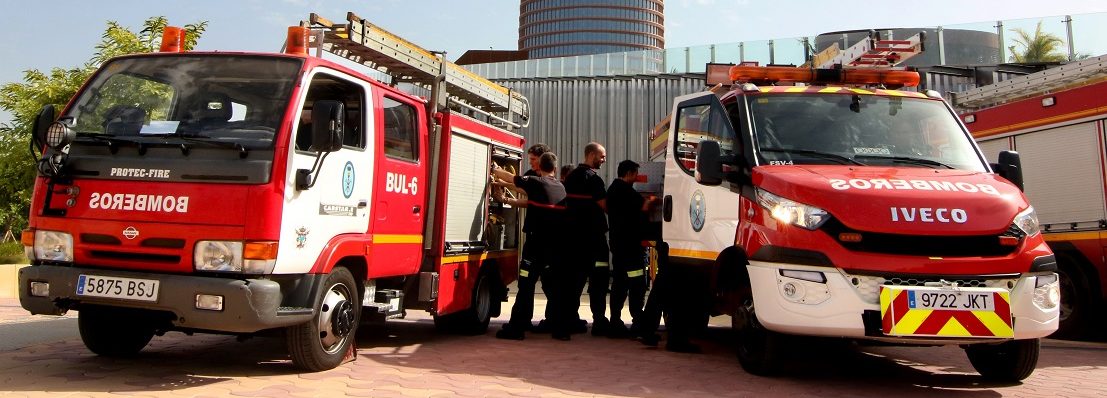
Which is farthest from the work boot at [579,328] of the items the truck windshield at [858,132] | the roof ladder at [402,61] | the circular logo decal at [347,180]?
the circular logo decal at [347,180]

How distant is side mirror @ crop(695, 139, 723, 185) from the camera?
18.1 feet

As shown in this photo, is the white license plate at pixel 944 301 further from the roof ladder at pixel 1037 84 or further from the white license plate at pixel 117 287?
the roof ladder at pixel 1037 84

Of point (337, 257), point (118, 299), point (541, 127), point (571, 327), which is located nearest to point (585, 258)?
point (571, 327)

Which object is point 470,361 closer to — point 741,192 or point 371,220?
point 371,220

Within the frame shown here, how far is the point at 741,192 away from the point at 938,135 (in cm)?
157

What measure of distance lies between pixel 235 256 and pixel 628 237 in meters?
4.02

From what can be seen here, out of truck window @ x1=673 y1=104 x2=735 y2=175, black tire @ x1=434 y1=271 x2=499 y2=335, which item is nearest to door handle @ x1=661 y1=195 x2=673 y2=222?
truck window @ x1=673 y1=104 x2=735 y2=175

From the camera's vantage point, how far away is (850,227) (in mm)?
4723

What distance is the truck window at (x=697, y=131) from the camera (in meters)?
5.93

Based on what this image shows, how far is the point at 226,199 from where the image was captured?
4.62 m

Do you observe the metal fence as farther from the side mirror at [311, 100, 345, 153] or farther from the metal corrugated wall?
the side mirror at [311, 100, 345, 153]

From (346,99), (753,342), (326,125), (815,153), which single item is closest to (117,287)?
(326,125)

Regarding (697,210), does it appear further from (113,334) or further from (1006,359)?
(113,334)

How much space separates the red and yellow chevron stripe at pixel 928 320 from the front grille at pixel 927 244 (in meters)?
0.24
